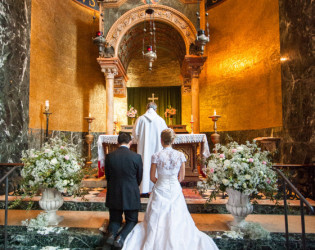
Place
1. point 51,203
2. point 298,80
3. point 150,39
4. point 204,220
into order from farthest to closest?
1. point 150,39
2. point 298,80
3. point 204,220
4. point 51,203

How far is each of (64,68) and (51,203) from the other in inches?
242

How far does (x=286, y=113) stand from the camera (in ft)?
18.8

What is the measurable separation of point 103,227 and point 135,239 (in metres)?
0.84

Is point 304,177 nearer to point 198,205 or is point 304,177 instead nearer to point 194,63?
point 198,205

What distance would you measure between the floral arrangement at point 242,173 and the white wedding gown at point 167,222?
76cm

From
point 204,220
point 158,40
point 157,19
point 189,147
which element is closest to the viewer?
point 204,220

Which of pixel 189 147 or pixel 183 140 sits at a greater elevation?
pixel 183 140

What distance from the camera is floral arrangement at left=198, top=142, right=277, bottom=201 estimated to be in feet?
11.5

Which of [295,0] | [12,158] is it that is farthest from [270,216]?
[12,158]

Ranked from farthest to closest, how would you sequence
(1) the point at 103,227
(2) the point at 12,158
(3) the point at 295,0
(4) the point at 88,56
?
(4) the point at 88,56
(2) the point at 12,158
(3) the point at 295,0
(1) the point at 103,227

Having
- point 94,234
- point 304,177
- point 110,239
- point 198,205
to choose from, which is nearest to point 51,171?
point 94,234

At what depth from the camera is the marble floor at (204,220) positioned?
12.4ft

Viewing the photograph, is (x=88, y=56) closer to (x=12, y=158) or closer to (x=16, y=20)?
(x=16, y=20)

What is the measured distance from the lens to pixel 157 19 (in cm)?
860
